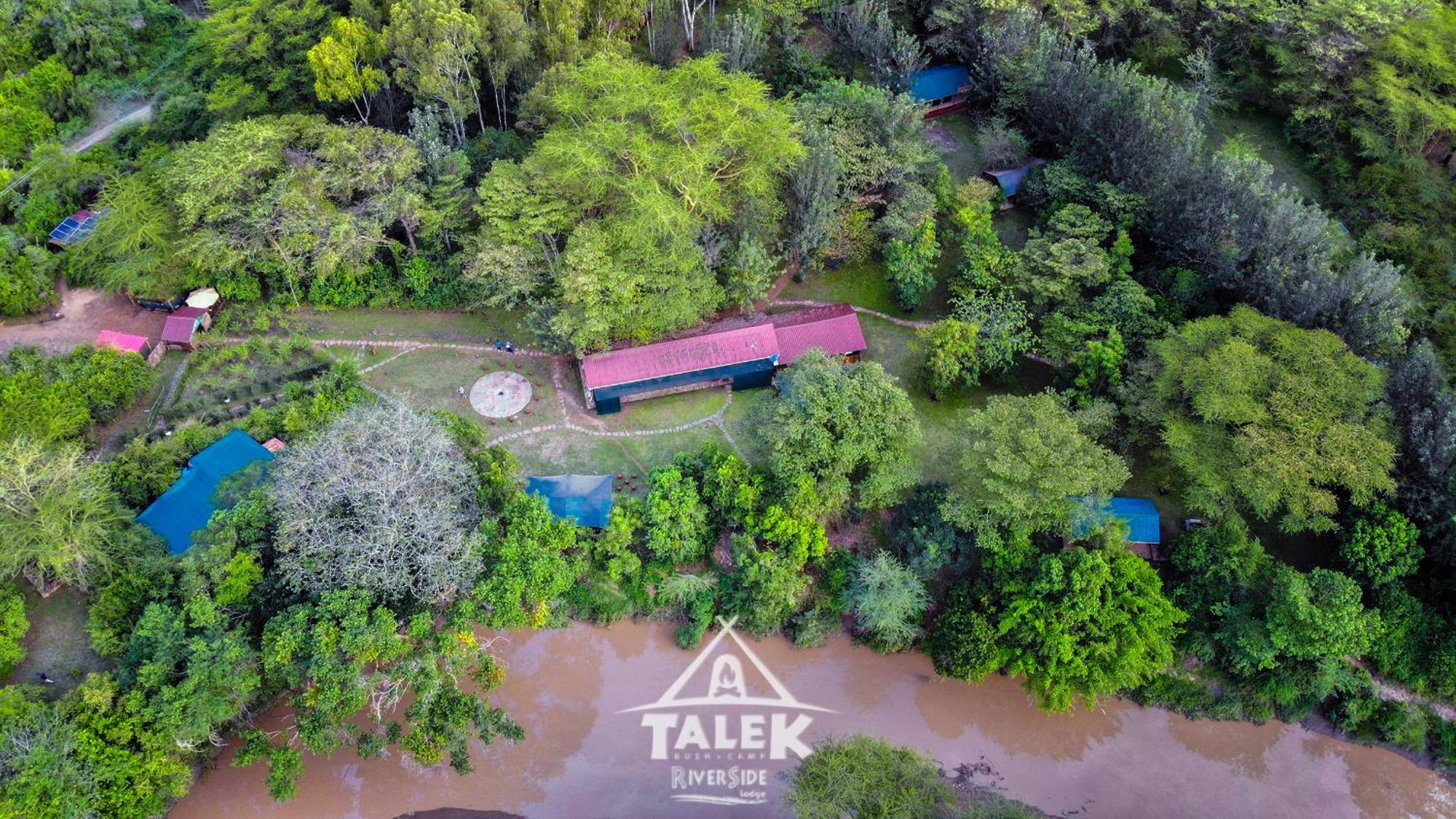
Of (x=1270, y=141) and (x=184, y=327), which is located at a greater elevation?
(x=1270, y=141)

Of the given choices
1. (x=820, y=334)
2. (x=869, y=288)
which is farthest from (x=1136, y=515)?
(x=869, y=288)

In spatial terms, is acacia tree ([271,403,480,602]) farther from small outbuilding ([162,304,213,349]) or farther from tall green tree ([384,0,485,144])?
tall green tree ([384,0,485,144])

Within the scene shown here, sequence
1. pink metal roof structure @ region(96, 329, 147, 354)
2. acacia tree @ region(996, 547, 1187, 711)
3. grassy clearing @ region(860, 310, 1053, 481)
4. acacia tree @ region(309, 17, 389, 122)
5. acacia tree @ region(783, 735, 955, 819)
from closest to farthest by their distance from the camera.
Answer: acacia tree @ region(783, 735, 955, 819)
acacia tree @ region(996, 547, 1187, 711)
grassy clearing @ region(860, 310, 1053, 481)
pink metal roof structure @ region(96, 329, 147, 354)
acacia tree @ region(309, 17, 389, 122)

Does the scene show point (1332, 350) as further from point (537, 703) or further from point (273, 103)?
point (273, 103)

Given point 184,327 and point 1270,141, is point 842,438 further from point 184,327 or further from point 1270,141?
point 1270,141

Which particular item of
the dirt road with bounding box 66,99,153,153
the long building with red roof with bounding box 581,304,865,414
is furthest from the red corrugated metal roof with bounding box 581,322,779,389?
the dirt road with bounding box 66,99,153,153

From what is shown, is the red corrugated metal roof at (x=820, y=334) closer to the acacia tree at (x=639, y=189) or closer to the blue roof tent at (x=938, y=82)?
the acacia tree at (x=639, y=189)
